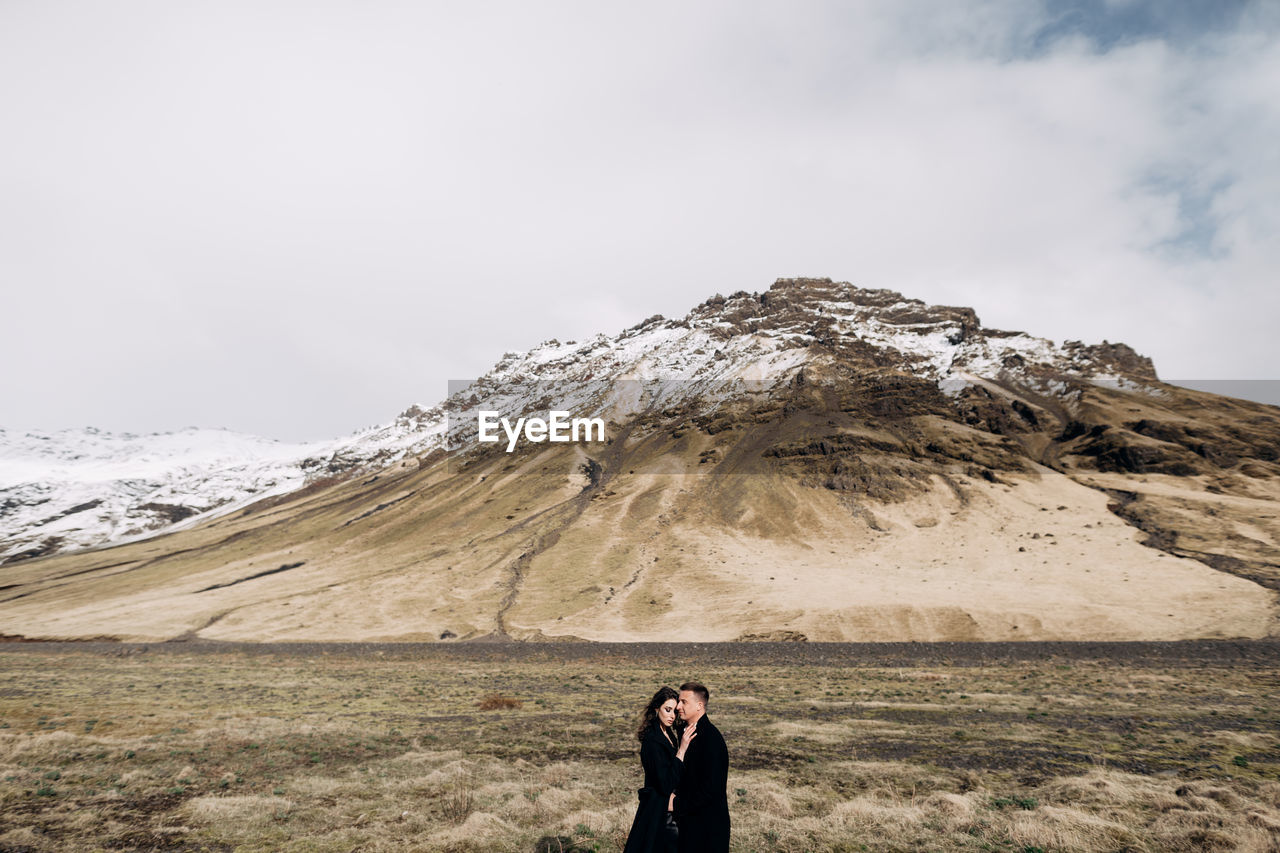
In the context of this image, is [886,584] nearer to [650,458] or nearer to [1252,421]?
[650,458]

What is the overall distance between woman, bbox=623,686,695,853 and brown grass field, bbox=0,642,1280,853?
6.70 metres

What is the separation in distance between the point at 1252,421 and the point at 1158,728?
6204 inches

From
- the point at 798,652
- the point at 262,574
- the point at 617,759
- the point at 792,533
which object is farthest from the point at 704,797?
the point at 262,574

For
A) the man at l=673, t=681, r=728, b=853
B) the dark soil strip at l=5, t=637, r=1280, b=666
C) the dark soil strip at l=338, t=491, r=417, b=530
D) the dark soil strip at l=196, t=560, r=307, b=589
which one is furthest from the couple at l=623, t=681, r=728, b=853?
the dark soil strip at l=338, t=491, r=417, b=530

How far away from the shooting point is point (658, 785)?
8.51 metres

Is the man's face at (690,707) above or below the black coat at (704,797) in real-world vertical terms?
above

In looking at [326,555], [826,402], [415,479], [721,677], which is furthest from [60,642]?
[826,402]

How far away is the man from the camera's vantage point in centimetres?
838

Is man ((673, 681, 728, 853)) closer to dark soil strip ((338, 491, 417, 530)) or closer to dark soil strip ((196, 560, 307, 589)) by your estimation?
dark soil strip ((196, 560, 307, 589))

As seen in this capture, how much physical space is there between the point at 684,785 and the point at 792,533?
96987 mm

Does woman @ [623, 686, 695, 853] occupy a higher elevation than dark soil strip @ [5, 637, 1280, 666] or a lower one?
higher

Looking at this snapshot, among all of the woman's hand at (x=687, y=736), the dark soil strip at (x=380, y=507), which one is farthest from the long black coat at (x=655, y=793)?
the dark soil strip at (x=380, y=507)

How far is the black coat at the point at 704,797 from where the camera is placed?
8352 mm

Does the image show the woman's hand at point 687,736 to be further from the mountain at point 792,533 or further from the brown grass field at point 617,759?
the mountain at point 792,533
